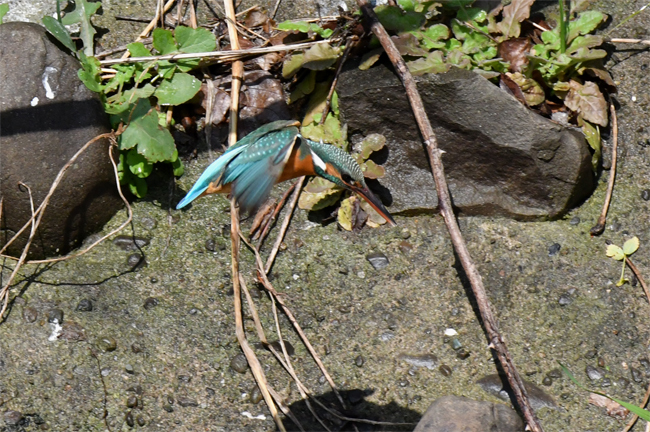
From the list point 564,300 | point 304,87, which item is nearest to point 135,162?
point 304,87

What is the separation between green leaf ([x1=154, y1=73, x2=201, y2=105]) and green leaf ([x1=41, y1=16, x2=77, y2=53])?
1.50ft

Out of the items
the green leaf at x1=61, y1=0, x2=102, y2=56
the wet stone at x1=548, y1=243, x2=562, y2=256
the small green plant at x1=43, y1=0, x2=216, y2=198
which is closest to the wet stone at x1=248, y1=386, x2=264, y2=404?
the small green plant at x1=43, y1=0, x2=216, y2=198

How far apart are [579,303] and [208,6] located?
2.60 m

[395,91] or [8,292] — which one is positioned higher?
[395,91]

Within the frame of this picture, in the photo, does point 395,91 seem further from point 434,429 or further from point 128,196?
point 434,429

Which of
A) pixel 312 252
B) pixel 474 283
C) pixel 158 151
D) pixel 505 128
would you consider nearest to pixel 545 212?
pixel 505 128

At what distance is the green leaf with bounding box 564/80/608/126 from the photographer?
3555 millimetres

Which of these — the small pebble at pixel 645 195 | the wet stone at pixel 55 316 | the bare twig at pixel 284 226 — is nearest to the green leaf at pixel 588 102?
the small pebble at pixel 645 195

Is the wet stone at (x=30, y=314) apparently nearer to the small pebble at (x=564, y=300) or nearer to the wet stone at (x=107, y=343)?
the wet stone at (x=107, y=343)

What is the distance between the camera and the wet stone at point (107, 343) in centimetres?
304

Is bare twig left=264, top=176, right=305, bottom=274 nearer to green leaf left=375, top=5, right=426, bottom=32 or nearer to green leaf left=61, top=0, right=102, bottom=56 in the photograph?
green leaf left=375, top=5, right=426, bottom=32

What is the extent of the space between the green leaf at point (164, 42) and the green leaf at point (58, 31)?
412 mm

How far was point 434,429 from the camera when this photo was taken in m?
2.54

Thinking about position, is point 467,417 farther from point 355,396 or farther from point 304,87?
point 304,87
